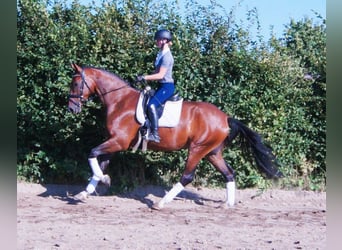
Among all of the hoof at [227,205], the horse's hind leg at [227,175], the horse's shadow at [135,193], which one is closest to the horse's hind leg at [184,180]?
the horse's hind leg at [227,175]

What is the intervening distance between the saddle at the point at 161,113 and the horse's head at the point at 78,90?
892 millimetres

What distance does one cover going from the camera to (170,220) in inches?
276

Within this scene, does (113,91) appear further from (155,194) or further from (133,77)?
(155,194)

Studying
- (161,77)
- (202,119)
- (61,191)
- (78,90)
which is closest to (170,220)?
(202,119)

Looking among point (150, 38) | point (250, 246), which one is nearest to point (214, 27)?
point (150, 38)

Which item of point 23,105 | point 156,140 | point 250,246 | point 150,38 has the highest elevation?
point 150,38

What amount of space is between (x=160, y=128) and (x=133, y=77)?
161 cm

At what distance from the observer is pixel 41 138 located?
9.38m

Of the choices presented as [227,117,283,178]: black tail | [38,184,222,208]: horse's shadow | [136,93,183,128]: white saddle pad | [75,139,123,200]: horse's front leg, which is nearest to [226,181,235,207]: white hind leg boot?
[227,117,283,178]: black tail

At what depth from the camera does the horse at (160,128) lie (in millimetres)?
7922

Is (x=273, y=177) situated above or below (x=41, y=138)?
below

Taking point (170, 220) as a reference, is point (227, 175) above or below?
above
